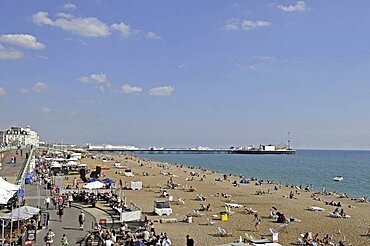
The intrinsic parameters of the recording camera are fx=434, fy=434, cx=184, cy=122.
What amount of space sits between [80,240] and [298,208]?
19.8 metres

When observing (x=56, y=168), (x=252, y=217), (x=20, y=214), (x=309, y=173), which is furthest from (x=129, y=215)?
(x=309, y=173)

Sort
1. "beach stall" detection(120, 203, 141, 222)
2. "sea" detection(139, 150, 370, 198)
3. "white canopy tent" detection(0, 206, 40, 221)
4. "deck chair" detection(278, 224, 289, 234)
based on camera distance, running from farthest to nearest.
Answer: "sea" detection(139, 150, 370, 198) → "deck chair" detection(278, 224, 289, 234) → "beach stall" detection(120, 203, 141, 222) → "white canopy tent" detection(0, 206, 40, 221)

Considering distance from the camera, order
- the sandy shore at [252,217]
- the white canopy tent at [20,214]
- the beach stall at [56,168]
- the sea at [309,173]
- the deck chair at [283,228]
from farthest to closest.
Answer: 1. the sea at [309,173]
2. the beach stall at [56,168]
3. the deck chair at [283,228]
4. the sandy shore at [252,217]
5. the white canopy tent at [20,214]

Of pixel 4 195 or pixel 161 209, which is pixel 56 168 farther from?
pixel 4 195

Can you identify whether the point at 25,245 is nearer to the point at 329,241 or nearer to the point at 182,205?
the point at 329,241

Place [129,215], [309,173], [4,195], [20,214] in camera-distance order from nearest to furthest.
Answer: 1. [20,214]
2. [4,195]
3. [129,215]
4. [309,173]

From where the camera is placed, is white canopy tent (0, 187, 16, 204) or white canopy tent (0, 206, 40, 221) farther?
white canopy tent (0, 187, 16, 204)

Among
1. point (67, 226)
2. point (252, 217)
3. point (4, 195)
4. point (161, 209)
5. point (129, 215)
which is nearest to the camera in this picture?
point (4, 195)

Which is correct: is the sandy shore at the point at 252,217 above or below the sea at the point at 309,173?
above

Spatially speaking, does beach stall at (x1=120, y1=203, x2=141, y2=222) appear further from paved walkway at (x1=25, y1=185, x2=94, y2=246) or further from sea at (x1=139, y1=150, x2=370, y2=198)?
sea at (x1=139, y1=150, x2=370, y2=198)

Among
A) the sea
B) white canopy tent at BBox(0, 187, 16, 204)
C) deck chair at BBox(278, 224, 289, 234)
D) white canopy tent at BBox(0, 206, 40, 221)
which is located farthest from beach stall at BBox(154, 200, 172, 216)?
the sea

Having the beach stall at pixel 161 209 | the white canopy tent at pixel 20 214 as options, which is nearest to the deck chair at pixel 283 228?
the beach stall at pixel 161 209

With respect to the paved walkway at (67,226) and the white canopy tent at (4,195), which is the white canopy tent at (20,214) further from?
the paved walkway at (67,226)

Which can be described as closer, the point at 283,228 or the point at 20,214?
the point at 20,214
